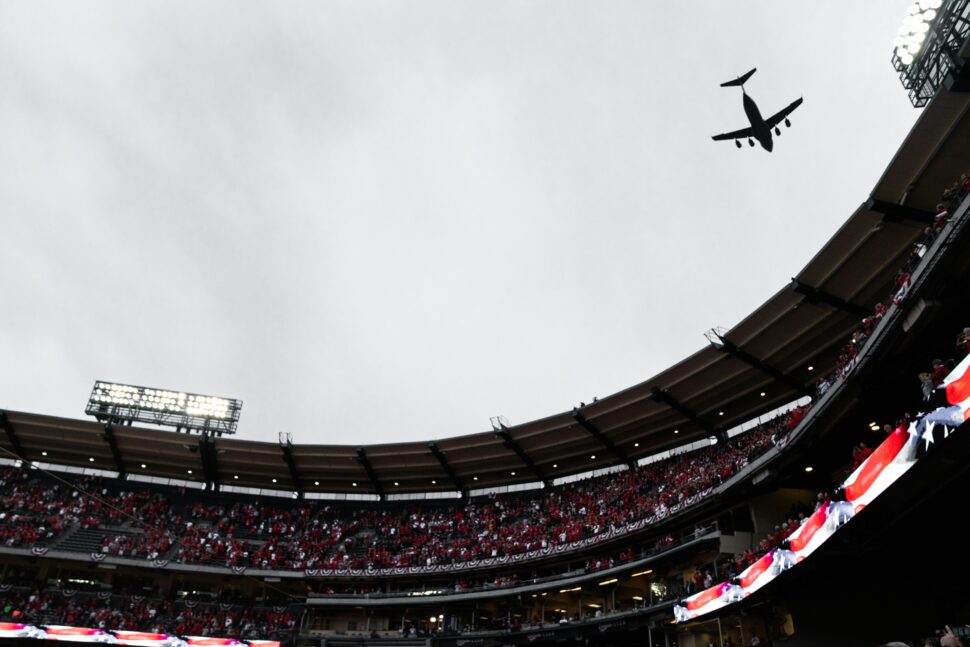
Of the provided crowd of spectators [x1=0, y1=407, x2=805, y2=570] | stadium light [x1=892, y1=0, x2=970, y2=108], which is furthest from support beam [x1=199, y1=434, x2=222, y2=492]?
stadium light [x1=892, y1=0, x2=970, y2=108]

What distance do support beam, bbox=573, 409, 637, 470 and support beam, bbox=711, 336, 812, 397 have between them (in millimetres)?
11516

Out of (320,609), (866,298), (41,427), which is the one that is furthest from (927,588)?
(41,427)

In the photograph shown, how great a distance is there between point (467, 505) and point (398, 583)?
356 inches

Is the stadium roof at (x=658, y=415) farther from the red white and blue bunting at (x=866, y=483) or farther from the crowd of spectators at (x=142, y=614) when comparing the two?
the red white and blue bunting at (x=866, y=483)

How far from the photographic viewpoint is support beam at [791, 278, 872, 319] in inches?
1252

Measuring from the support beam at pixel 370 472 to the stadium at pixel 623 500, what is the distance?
352mm

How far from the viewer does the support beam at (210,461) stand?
52.0m

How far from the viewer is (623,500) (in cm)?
4509

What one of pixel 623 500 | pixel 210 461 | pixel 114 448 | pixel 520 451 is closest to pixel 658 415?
pixel 623 500

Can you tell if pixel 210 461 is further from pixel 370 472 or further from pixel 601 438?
pixel 601 438

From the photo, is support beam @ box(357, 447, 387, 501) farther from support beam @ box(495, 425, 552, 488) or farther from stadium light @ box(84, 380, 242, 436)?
stadium light @ box(84, 380, 242, 436)

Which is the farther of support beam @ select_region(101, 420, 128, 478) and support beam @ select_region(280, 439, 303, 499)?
support beam @ select_region(280, 439, 303, 499)

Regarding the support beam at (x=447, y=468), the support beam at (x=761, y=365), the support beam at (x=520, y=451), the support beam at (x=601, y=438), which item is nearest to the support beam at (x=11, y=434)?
the support beam at (x=447, y=468)

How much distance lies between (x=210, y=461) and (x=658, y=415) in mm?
37248
